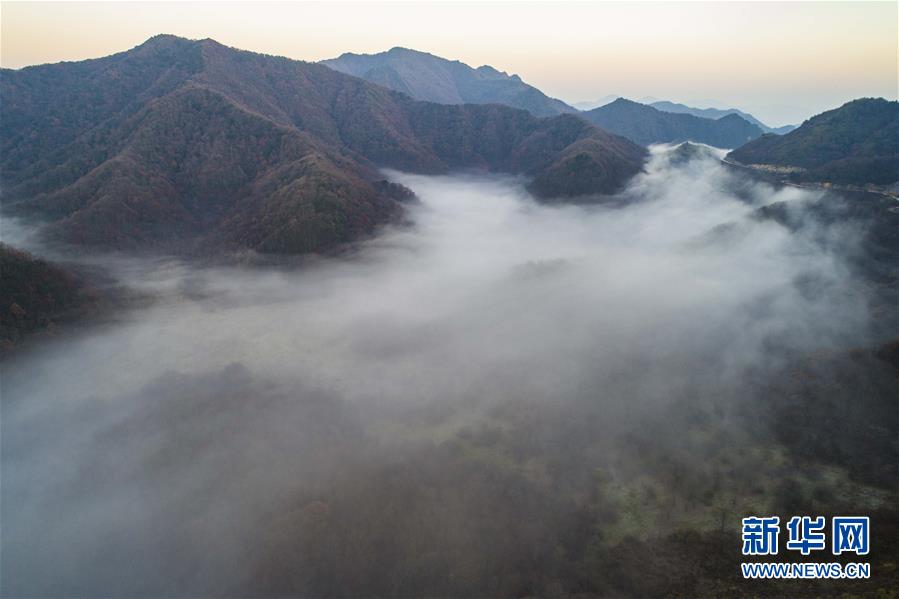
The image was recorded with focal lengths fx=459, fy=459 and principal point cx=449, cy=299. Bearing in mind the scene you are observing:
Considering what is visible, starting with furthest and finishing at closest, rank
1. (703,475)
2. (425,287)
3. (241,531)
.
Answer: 1. (425,287)
2. (703,475)
3. (241,531)

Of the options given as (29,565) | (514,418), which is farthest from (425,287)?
(29,565)

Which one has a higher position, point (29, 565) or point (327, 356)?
point (327, 356)

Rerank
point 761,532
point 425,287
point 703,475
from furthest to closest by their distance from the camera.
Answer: point 425,287, point 703,475, point 761,532

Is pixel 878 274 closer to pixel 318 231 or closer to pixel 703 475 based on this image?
pixel 703 475

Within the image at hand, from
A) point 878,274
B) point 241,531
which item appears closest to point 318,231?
point 241,531

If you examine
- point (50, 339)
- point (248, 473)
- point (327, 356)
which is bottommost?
point (248, 473)

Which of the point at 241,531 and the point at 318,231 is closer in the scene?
the point at 241,531

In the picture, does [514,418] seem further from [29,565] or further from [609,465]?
[29,565]

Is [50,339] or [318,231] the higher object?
[318,231]

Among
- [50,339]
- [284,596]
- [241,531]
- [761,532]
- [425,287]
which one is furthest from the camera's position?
[425,287]
